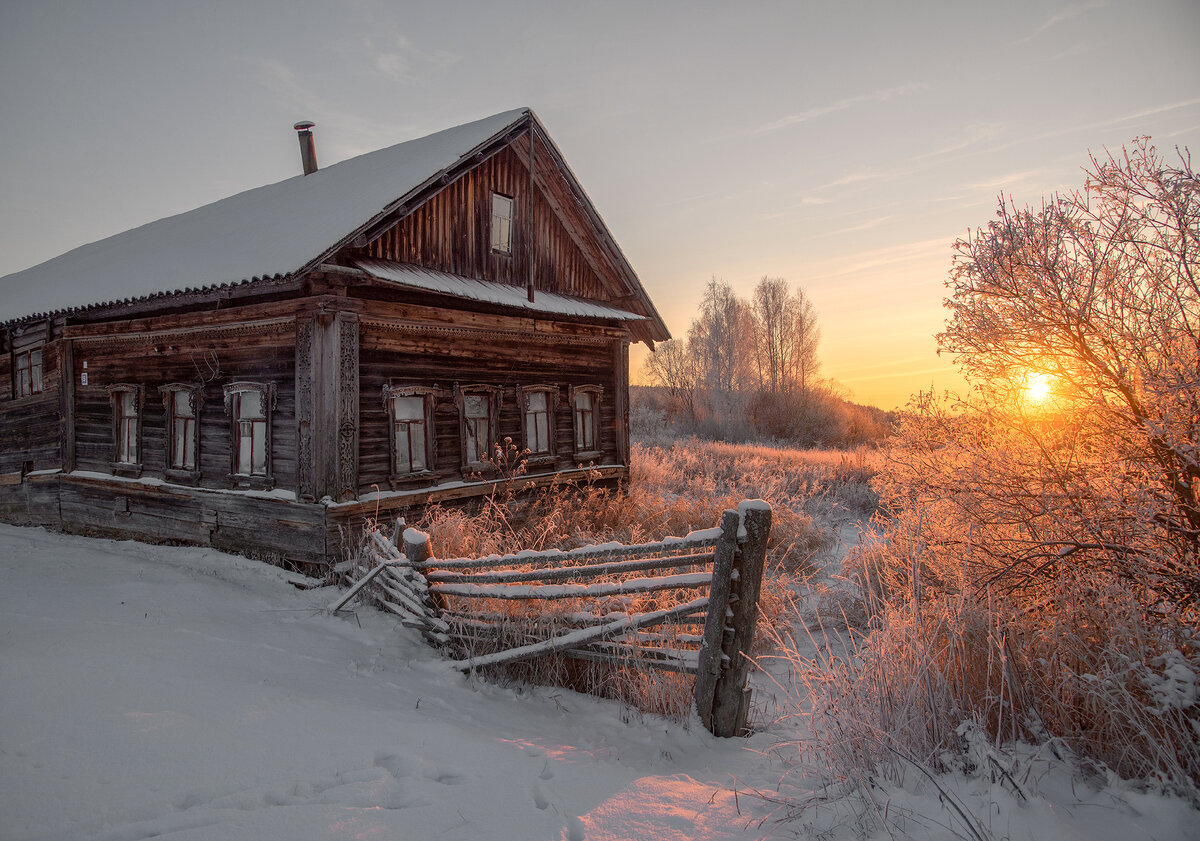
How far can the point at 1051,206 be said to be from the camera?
4059mm

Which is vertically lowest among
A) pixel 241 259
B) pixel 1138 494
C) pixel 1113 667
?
pixel 1113 667

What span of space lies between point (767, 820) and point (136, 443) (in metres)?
11.0

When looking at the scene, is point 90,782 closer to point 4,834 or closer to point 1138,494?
point 4,834

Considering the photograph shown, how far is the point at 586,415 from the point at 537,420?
1266mm

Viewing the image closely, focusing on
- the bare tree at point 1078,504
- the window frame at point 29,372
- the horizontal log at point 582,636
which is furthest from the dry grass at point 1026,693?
the window frame at point 29,372

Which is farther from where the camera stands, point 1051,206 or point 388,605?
point 388,605

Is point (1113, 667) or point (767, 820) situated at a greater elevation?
point (1113, 667)

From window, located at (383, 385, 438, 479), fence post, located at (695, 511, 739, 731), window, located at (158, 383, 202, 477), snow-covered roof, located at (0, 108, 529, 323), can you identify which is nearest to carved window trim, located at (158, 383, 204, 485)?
window, located at (158, 383, 202, 477)

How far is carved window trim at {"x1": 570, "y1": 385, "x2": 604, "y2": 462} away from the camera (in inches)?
458

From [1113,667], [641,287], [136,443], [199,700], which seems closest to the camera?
[1113,667]

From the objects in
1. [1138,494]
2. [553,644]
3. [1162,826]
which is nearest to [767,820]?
A: [1162,826]

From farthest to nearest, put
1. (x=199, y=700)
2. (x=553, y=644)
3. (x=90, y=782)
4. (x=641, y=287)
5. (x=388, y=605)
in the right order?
(x=641, y=287)
(x=388, y=605)
(x=553, y=644)
(x=199, y=700)
(x=90, y=782)

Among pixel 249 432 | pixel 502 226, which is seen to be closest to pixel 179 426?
pixel 249 432

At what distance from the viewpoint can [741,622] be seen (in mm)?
4066
